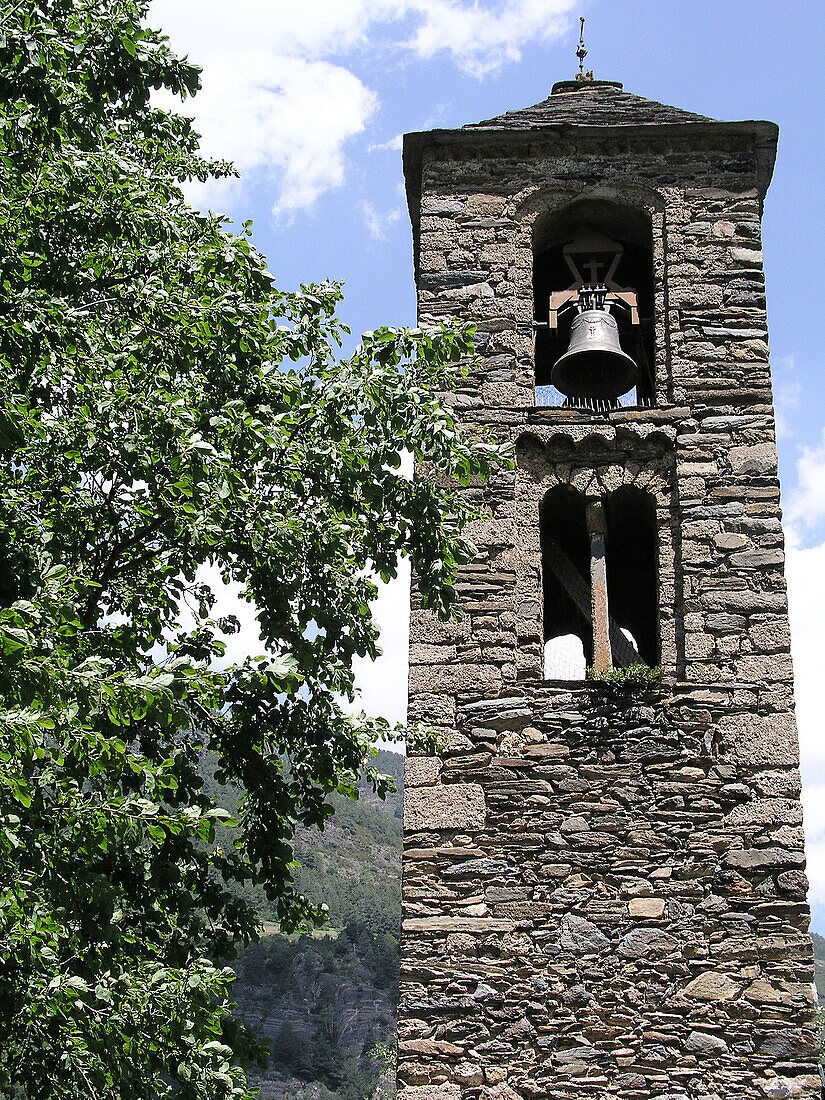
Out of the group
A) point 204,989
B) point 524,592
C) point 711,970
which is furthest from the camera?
point 524,592

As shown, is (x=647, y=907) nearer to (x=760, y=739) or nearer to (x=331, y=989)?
(x=760, y=739)

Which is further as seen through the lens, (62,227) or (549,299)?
(549,299)

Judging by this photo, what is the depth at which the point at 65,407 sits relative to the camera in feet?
20.7

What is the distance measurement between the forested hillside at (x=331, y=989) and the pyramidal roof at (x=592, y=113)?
3480 cm

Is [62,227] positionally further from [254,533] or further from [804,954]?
[804,954]

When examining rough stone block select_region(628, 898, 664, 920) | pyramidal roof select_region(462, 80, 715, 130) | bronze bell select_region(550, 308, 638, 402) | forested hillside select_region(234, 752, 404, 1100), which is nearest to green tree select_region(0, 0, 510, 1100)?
rough stone block select_region(628, 898, 664, 920)

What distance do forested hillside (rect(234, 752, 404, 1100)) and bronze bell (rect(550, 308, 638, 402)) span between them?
116 ft

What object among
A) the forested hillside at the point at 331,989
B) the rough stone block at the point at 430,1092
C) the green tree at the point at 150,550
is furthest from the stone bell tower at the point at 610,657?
the forested hillside at the point at 331,989

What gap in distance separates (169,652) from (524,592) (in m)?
3.21

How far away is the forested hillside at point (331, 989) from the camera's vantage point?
4650 cm

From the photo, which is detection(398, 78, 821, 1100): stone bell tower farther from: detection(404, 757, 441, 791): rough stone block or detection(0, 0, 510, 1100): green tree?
detection(0, 0, 510, 1100): green tree

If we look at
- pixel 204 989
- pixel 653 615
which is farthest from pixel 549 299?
pixel 204 989

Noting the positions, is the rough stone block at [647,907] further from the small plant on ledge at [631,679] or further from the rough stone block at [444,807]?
the small plant on ledge at [631,679]

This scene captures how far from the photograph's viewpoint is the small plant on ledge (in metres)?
8.61
